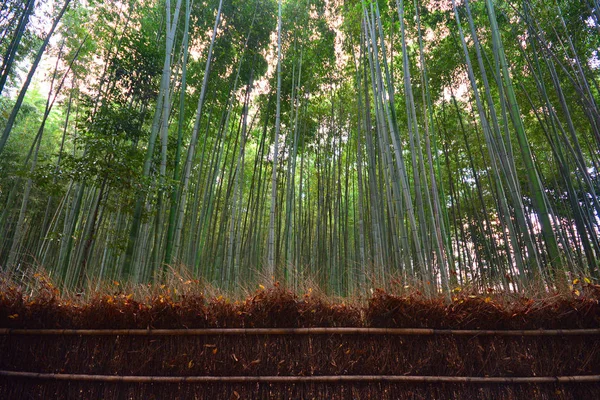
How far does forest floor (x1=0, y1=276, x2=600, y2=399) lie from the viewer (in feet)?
6.23

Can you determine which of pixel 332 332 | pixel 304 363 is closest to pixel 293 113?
pixel 332 332

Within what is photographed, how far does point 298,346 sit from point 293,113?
4.55 m

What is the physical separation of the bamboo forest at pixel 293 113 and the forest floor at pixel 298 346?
0.24m

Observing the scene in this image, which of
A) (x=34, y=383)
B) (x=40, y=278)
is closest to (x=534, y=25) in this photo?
(x=40, y=278)

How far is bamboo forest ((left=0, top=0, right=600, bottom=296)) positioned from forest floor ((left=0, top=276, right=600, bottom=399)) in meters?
0.24

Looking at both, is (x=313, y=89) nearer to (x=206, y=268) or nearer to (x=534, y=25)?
(x=534, y=25)

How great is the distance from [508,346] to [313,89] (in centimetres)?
542

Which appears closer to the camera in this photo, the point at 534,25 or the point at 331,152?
the point at 534,25

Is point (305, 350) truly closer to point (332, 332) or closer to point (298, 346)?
point (298, 346)

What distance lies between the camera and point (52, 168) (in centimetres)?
338

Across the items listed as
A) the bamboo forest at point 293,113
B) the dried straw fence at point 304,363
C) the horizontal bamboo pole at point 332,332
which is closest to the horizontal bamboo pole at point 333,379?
the dried straw fence at point 304,363

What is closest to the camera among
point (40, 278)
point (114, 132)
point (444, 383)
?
point (444, 383)

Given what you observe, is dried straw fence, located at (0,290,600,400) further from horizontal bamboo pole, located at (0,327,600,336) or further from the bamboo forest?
→ the bamboo forest

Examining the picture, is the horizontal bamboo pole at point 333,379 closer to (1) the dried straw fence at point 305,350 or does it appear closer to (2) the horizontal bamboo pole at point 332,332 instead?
(1) the dried straw fence at point 305,350
